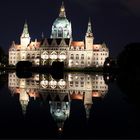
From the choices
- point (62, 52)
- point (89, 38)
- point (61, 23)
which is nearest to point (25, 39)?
point (61, 23)

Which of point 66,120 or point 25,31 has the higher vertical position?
point 25,31

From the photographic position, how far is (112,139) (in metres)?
14.2

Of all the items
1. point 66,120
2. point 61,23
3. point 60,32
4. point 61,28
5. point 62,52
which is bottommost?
point 66,120

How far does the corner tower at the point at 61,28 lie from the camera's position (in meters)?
170

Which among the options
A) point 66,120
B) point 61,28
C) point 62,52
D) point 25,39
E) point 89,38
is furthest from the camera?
point 61,28

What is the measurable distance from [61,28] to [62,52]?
80.4ft

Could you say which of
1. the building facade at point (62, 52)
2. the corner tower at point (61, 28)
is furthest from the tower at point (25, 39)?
the corner tower at point (61, 28)

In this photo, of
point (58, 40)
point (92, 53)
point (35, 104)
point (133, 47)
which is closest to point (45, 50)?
point (58, 40)

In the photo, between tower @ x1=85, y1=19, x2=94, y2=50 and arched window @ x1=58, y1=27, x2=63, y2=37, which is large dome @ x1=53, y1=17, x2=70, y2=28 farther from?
tower @ x1=85, y1=19, x2=94, y2=50

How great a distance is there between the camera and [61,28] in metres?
171

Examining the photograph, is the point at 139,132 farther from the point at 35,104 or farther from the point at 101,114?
the point at 35,104

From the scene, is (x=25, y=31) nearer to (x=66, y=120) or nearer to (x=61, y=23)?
(x=61, y=23)

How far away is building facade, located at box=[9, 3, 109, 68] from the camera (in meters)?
148

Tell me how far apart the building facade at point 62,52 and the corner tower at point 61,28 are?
10.3 m
